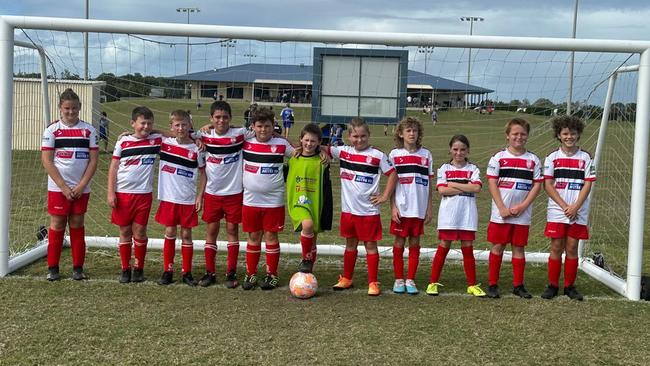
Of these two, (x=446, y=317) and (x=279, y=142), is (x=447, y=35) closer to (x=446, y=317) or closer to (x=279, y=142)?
(x=279, y=142)

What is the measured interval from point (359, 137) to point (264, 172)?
0.87m

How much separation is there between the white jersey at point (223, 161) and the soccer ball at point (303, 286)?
3.09 ft

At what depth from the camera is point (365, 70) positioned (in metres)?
6.33

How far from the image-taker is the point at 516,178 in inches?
210

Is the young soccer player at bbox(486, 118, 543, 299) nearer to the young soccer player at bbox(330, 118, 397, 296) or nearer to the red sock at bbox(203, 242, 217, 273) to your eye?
the young soccer player at bbox(330, 118, 397, 296)

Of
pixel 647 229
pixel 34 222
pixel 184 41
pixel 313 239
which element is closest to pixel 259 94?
pixel 184 41

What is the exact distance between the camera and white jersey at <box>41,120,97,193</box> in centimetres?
545

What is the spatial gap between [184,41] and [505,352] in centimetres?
396

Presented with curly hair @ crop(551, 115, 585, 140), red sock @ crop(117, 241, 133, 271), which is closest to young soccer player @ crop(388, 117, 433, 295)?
curly hair @ crop(551, 115, 585, 140)

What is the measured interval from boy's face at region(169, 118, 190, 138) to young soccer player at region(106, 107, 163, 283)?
7.2 inches

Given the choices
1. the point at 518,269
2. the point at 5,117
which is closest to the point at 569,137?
the point at 518,269

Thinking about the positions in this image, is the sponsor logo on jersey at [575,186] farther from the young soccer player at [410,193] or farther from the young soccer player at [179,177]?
the young soccer player at [179,177]

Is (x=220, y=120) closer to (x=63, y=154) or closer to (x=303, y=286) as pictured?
(x=63, y=154)

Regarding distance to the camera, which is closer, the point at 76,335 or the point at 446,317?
the point at 76,335
